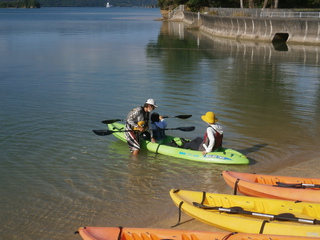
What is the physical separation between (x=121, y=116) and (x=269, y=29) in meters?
28.1

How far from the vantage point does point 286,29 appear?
3962cm

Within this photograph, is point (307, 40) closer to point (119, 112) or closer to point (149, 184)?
point (119, 112)

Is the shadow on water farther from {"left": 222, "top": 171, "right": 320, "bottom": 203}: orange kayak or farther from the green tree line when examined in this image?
the green tree line

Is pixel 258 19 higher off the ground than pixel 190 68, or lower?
higher

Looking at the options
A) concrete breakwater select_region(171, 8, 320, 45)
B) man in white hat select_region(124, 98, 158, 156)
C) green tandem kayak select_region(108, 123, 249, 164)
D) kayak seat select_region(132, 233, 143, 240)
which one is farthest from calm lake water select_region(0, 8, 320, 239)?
concrete breakwater select_region(171, 8, 320, 45)

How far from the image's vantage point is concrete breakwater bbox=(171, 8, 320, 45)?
37781 mm

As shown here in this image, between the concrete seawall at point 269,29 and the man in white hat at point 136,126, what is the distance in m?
28.0

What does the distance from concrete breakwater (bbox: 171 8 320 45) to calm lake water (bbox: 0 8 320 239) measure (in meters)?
6.28

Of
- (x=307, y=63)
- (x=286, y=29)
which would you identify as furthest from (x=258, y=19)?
(x=307, y=63)

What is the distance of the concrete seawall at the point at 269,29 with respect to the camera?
1489 inches

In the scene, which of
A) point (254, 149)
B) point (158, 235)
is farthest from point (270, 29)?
point (158, 235)

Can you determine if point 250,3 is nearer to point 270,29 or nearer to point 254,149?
point 270,29

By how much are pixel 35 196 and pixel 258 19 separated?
3495 cm

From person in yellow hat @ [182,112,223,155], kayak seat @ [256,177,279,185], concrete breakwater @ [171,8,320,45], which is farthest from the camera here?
concrete breakwater @ [171,8,320,45]
